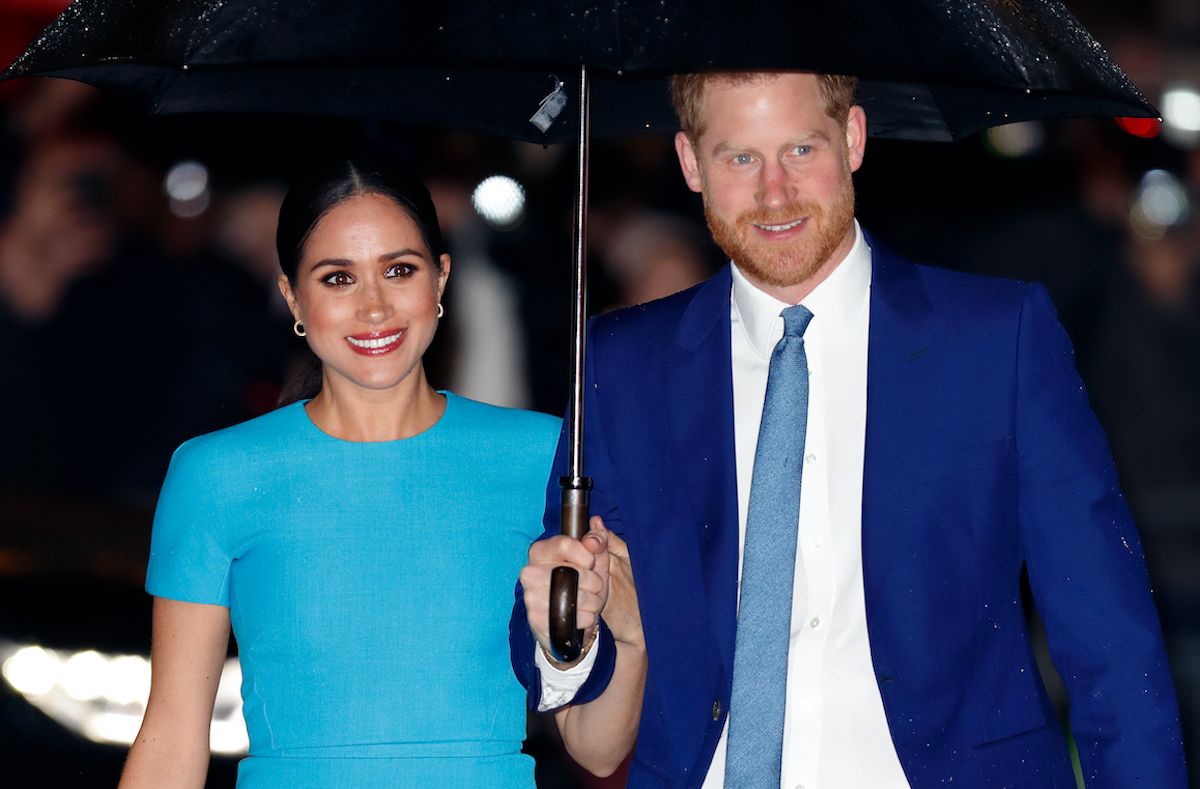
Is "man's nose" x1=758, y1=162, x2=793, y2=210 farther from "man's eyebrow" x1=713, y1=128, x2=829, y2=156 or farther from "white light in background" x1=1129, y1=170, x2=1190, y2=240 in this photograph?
"white light in background" x1=1129, y1=170, x2=1190, y2=240

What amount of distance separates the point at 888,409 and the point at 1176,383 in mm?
3866

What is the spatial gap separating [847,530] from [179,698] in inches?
49.2

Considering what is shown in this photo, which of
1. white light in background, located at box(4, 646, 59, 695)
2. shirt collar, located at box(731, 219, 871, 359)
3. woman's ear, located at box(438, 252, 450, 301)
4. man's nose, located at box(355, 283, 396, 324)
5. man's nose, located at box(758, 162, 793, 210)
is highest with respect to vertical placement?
woman's ear, located at box(438, 252, 450, 301)

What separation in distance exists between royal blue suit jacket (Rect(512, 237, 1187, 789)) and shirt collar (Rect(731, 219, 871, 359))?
32 millimetres

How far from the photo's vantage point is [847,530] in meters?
2.34

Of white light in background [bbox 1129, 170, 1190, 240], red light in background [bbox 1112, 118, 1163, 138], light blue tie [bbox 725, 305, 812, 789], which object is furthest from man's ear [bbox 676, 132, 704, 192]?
white light in background [bbox 1129, 170, 1190, 240]

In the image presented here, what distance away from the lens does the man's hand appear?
229 cm

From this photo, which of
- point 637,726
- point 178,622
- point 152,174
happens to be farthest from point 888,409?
point 152,174

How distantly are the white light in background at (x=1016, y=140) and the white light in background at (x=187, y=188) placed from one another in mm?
3667

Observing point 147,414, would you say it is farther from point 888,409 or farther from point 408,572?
point 888,409

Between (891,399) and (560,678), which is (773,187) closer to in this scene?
(891,399)

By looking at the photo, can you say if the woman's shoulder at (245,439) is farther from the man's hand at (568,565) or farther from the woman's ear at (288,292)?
the man's hand at (568,565)

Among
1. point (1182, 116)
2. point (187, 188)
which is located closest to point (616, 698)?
point (187, 188)

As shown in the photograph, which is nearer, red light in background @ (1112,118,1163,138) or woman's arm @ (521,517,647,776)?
woman's arm @ (521,517,647,776)
